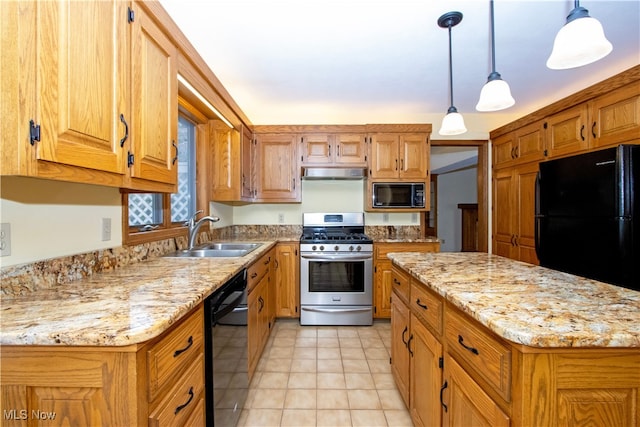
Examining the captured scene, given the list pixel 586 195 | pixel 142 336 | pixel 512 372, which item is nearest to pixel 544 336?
pixel 512 372

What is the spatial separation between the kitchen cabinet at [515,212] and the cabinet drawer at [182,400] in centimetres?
302

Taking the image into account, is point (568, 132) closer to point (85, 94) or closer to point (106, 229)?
point (85, 94)

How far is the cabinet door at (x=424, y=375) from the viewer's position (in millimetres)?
1201

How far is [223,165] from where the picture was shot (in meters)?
2.64

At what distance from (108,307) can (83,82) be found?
0.70 metres

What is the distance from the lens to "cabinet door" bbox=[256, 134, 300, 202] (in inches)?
125

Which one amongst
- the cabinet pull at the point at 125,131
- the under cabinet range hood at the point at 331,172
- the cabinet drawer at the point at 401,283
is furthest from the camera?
the under cabinet range hood at the point at 331,172

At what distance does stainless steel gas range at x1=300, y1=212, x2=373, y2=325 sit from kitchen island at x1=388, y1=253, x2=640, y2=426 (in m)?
1.55

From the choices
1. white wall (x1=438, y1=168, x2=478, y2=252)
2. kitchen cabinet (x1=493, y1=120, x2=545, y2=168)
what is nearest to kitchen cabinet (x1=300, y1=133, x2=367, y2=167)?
kitchen cabinet (x1=493, y1=120, x2=545, y2=168)

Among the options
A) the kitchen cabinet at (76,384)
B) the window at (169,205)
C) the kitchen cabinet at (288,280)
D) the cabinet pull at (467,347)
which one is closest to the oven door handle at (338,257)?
the kitchen cabinet at (288,280)

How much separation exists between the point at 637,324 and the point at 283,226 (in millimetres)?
3093

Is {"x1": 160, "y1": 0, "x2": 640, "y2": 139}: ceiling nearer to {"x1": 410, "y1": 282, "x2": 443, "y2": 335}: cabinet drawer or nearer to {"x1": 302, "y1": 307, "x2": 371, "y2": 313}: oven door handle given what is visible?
{"x1": 410, "y1": 282, "x2": 443, "y2": 335}: cabinet drawer

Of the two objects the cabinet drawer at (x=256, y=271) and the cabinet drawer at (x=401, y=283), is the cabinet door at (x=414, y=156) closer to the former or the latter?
the cabinet drawer at (x=401, y=283)

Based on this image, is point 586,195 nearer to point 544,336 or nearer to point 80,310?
point 544,336
